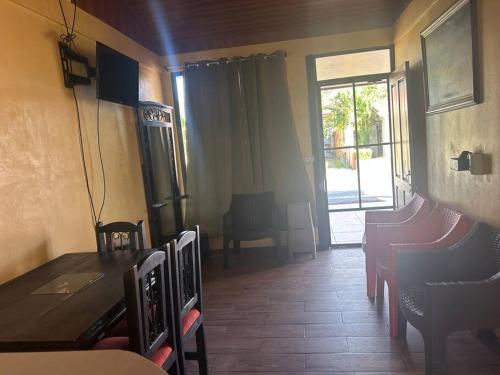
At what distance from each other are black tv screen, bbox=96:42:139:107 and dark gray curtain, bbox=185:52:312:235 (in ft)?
3.93

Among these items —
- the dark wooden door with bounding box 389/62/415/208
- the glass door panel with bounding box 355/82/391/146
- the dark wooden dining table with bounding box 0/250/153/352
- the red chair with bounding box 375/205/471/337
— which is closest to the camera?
the dark wooden dining table with bounding box 0/250/153/352

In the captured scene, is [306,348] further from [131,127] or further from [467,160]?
[131,127]

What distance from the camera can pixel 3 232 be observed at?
209cm

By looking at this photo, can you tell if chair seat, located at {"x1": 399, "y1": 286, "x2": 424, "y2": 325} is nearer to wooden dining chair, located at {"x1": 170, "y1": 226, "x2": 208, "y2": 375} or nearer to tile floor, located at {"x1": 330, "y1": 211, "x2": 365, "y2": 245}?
wooden dining chair, located at {"x1": 170, "y1": 226, "x2": 208, "y2": 375}

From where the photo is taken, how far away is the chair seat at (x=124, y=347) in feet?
5.53

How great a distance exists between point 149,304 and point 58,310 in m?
0.38

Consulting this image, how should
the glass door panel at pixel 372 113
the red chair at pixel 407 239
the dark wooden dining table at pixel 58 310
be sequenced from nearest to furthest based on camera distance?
the dark wooden dining table at pixel 58 310 < the red chair at pixel 407 239 < the glass door panel at pixel 372 113

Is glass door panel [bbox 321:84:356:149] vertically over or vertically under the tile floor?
over

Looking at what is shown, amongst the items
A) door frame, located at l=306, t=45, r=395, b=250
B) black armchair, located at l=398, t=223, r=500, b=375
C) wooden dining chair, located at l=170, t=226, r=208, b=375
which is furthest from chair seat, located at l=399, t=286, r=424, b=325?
door frame, located at l=306, t=45, r=395, b=250

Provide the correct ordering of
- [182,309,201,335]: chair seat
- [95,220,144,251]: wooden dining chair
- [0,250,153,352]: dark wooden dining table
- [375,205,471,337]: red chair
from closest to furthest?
[0,250,153,352]: dark wooden dining table
[182,309,201,335]: chair seat
[375,205,471,337]: red chair
[95,220,144,251]: wooden dining chair

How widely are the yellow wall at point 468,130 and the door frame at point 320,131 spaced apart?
794 millimetres

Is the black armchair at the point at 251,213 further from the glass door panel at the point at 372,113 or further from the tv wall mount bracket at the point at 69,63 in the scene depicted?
the tv wall mount bracket at the point at 69,63

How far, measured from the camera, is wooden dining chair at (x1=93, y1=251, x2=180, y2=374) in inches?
58.2

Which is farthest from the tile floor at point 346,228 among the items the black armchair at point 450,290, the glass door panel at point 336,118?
the black armchair at point 450,290
